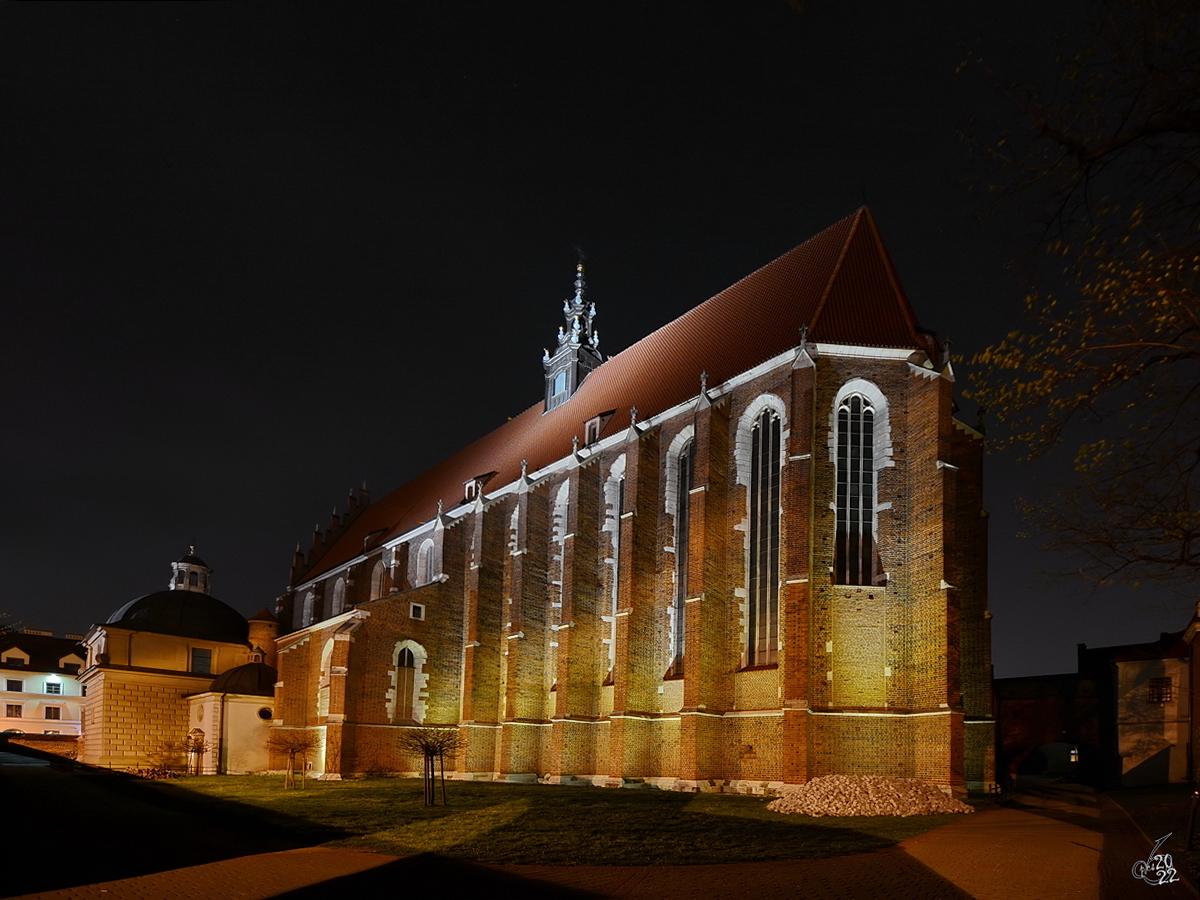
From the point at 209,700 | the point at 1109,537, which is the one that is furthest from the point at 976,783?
the point at 209,700

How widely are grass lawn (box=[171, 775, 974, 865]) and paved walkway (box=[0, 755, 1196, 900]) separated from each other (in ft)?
2.37

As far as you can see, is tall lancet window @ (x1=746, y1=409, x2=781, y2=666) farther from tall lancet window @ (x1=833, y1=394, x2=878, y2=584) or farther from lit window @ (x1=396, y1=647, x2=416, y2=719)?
lit window @ (x1=396, y1=647, x2=416, y2=719)

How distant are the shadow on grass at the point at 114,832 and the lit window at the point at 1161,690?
1304 inches

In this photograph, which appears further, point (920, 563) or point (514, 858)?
point (920, 563)

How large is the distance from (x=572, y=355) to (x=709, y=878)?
3199cm

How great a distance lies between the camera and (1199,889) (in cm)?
946

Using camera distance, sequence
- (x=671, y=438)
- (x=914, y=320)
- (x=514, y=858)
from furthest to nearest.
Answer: (x=671, y=438)
(x=914, y=320)
(x=514, y=858)

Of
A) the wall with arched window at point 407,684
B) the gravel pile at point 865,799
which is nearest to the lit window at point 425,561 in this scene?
the wall with arched window at point 407,684

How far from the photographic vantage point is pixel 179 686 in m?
46.3

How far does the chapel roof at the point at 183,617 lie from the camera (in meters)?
48.4

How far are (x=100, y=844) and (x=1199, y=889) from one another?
13.2 metres

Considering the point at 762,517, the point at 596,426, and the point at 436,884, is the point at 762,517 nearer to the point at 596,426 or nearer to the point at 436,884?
the point at 596,426

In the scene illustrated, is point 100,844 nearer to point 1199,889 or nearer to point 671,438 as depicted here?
point 1199,889

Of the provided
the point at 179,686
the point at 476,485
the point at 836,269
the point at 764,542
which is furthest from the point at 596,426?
the point at 179,686
